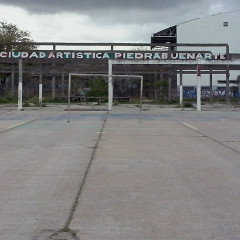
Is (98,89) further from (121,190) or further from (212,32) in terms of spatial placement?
(121,190)

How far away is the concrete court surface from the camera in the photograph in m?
5.42

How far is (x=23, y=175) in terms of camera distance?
859 cm

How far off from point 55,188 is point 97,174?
1385 millimetres

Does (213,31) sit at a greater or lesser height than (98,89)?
greater

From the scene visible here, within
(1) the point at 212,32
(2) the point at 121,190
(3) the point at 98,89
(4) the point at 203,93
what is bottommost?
(2) the point at 121,190

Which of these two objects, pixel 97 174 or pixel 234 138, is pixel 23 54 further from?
pixel 97 174

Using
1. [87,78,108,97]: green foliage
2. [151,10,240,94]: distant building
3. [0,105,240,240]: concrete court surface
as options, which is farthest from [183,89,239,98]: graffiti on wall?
[0,105,240,240]: concrete court surface

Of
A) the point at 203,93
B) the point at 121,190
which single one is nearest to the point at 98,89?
the point at 203,93

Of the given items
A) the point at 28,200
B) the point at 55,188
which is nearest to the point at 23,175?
the point at 55,188

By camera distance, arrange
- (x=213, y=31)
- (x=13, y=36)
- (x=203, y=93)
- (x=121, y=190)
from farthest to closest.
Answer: (x=213, y=31)
(x=203, y=93)
(x=13, y=36)
(x=121, y=190)

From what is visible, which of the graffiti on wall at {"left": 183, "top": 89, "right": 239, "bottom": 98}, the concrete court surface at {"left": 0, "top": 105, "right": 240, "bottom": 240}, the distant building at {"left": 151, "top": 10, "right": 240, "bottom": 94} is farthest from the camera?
the distant building at {"left": 151, "top": 10, "right": 240, "bottom": 94}

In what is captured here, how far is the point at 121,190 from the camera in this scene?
7367 mm

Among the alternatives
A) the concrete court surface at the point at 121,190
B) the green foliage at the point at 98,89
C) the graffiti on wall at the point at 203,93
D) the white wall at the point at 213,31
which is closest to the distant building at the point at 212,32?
the white wall at the point at 213,31

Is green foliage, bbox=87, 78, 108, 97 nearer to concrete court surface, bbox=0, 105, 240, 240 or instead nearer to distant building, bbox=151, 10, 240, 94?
distant building, bbox=151, 10, 240, 94
